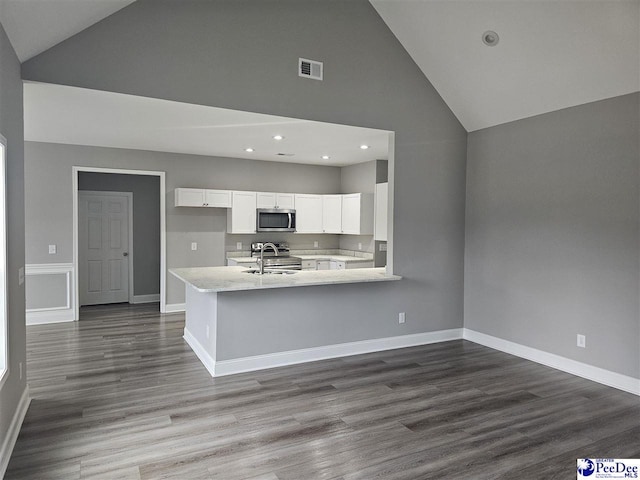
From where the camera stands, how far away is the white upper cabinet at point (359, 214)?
6.95 meters

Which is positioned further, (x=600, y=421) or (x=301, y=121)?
(x=301, y=121)

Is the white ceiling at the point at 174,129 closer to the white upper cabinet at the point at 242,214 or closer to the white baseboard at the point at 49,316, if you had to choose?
the white upper cabinet at the point at 242,214

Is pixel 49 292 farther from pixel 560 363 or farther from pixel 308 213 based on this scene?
pixel 560 363

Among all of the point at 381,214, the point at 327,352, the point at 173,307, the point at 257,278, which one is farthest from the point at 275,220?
the point at 327,352

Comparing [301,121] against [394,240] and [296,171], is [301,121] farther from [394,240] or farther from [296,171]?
[296,171]

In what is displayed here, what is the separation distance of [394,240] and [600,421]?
2519 millimetres

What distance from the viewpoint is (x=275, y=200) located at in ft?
23.4

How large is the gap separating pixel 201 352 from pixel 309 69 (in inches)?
123

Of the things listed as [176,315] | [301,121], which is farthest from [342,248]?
[301,121]

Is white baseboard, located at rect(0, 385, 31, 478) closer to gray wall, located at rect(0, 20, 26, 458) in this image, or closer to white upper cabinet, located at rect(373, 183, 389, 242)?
gray wall, located at rect(0, 20, 26, 458)

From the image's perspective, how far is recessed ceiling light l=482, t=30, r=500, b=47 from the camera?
4.03 m

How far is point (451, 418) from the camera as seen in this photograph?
3256 millimetres

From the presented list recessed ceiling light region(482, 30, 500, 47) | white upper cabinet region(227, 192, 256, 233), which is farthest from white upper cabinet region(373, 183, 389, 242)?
recessed ceiling light region(482, 30, 500, 47)

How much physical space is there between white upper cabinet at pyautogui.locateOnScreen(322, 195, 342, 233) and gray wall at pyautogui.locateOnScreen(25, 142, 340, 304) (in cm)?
47
